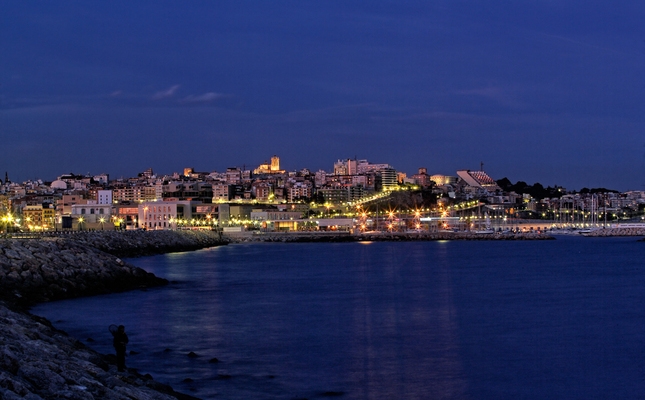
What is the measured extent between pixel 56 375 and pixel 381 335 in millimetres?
8214

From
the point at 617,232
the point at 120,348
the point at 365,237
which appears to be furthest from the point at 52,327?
the point at 617,232

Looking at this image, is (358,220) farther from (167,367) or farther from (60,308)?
(167,367)

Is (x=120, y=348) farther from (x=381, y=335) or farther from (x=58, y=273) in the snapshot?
(x=58, y=273)

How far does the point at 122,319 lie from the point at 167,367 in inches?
182

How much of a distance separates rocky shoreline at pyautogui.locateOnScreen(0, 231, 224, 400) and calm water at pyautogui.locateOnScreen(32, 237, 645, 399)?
796mm

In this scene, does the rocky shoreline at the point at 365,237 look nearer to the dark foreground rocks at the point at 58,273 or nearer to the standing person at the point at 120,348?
the dark foreground rocks at the point at 58,273

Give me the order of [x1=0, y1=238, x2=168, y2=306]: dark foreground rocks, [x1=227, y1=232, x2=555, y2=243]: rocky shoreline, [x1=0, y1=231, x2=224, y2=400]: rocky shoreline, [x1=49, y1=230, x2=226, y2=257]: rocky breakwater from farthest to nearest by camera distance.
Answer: [x1=227, y1=232, x2=555, y2=243]: rocky shoreline, [x1=49, y1=230, x2=226, y2=257]: rocky breakwater, [x1=0, y1=238, x2=168, y2=306]: dark foreground rocks, [x1=0, y1=231, x2=224, y2=400]: rocky shoreline

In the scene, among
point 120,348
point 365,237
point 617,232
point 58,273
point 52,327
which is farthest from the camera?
point 617,232

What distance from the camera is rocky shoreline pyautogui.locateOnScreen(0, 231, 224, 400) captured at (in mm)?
6777

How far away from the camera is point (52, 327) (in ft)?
39.6

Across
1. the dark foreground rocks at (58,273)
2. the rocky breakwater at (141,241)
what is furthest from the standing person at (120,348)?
the rocky breakwater at (141,241)

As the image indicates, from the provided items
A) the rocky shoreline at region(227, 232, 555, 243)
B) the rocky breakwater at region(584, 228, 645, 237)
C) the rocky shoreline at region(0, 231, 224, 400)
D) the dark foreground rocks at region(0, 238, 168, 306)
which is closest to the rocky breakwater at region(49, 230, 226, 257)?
the rocky shoreline at region(0, 231, 224, 400)

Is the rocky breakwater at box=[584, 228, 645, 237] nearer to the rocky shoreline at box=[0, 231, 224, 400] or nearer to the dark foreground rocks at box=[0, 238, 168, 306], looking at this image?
the rocky shoreline at box=[0, 231, 224, 400]

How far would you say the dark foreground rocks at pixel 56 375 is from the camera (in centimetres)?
643
